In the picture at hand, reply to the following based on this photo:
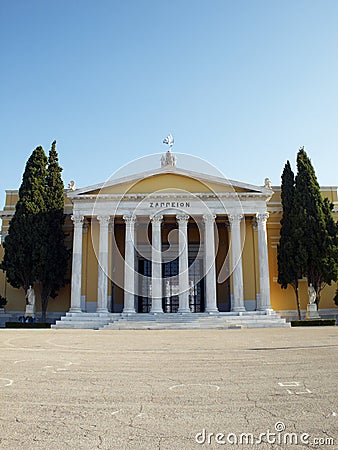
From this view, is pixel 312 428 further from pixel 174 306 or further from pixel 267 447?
pixel 174 306

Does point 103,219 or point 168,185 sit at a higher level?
point 168,185

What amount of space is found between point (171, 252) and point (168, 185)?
190 inches

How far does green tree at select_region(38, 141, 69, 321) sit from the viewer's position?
27.8 meters

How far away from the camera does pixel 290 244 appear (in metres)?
27.4

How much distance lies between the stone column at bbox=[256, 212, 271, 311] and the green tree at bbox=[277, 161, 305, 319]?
1.75 m

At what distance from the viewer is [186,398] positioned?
5.57 meters

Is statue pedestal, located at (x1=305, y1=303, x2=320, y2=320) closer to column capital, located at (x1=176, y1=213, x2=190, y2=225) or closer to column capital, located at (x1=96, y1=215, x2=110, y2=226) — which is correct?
column capital, located at (x1=176, y1=213, x2=190, y2=225)

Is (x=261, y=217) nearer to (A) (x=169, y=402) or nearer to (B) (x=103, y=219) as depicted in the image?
(B) (x=103, y=219)

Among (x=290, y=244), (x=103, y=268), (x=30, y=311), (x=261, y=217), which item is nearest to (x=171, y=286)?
(x=103, y=268)

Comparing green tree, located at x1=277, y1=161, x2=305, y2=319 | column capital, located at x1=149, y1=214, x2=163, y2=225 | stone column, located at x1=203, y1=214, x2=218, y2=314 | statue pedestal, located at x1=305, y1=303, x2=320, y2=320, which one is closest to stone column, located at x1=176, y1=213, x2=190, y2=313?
column capital, located at x1=149, y1=214, x2=163, y2=225

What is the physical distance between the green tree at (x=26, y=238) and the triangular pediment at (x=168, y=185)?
9.79 feet

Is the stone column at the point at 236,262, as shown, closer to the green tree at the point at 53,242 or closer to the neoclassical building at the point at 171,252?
the neoclassical building at the point at 171,252

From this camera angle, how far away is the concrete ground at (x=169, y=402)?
3996 mm

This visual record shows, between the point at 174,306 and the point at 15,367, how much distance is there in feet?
71.9
